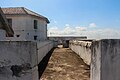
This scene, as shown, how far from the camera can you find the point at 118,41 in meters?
3.80

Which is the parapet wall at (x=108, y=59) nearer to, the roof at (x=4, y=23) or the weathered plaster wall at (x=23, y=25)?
the roof at (x=4, y=23)

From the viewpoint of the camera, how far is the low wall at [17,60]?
10.7 feet

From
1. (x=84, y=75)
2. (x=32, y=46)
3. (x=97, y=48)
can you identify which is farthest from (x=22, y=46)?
(x=84, y=75)

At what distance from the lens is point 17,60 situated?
10.9 feet

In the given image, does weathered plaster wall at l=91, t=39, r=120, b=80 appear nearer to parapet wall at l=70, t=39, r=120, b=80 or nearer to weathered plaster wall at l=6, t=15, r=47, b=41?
Answer: parapet wall at l=70, t=39, r=120, b=80

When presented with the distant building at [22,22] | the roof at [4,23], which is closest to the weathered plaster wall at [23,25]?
the distant building at [22,22]

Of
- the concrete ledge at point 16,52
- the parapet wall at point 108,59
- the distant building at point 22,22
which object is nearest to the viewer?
the concrete ledge at point 16,52

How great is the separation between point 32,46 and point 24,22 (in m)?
27.1

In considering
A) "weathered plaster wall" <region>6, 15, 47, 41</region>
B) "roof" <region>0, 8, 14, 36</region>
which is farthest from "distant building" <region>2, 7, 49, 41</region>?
"roof" <region>0, 8, 14, 36</region>

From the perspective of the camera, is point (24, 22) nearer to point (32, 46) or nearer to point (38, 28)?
point (38, 28)

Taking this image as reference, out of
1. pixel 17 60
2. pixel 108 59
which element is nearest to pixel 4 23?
pixel 17 60

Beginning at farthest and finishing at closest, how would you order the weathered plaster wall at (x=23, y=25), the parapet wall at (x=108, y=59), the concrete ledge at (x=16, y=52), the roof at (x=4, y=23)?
the weathered plaster wall at (x=23, y=25)
the roof at (x=4, y=23)
the parapet wall at (x=108, y=59)
the concrete ledge at (x=16, y=52)

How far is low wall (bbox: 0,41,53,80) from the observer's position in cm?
326

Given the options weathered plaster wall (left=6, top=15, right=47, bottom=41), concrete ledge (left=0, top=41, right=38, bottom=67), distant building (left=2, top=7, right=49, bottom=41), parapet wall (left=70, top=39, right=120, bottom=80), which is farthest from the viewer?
weathered plaster wall (left=6, top=15, right=47, bottom=41)
